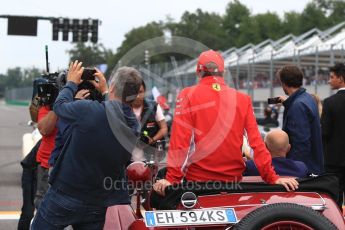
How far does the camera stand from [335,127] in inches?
272

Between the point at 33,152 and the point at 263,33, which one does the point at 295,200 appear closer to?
the point at 33,152

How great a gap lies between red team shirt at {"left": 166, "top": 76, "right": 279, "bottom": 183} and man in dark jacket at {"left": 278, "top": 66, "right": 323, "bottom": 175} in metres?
1.28

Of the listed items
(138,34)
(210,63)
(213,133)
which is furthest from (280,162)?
(138,34)

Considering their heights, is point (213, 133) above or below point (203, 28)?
below

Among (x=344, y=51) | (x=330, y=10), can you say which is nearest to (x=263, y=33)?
(x=330, y=10)

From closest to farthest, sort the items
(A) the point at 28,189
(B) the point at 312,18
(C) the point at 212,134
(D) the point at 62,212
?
(D) the point at 62,212 < (C) the point at 212,134 < (A) the point at 28,189 < (B) the point at 312,18

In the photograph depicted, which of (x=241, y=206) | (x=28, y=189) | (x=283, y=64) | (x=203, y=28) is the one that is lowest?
(x=28, y=189)

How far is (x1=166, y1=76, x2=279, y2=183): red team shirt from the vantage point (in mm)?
4523

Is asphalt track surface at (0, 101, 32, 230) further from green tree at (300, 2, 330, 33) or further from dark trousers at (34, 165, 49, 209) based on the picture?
green tree at (300, 2, 330, 33)

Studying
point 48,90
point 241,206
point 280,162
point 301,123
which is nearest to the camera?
point 241,206

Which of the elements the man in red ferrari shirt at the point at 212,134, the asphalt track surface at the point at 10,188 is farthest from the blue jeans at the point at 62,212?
the asphalt track surface at the point at 10,188

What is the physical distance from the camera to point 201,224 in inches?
153

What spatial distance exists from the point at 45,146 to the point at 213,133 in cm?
219

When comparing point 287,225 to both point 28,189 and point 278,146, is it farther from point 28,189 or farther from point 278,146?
point 28,189
